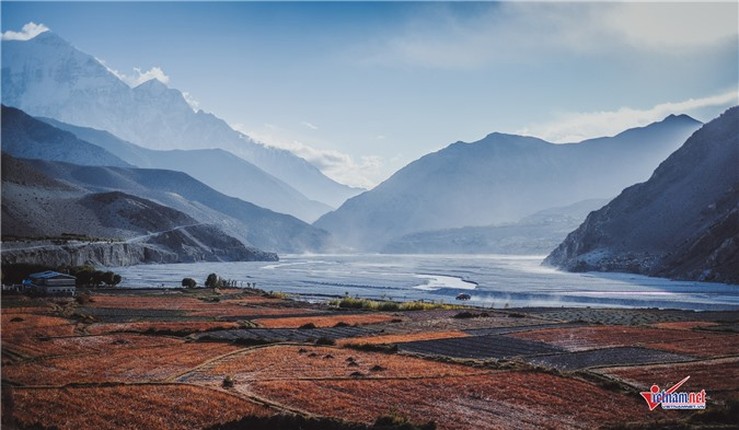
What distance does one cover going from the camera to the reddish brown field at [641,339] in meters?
37.8

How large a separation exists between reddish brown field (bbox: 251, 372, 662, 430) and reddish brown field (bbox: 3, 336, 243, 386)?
5.56 metres

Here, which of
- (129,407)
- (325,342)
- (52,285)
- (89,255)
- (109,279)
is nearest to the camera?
(129,407)

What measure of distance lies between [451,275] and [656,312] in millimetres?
85648

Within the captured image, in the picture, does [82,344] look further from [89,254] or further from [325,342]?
[89,254]

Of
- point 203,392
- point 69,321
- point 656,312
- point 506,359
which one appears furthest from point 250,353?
point 656,312

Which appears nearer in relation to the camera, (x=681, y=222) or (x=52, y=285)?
(x=52, y=285)

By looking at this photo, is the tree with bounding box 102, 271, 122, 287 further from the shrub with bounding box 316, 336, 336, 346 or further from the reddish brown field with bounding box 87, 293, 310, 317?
the shrub with bounding box 316, 336, 336, 346

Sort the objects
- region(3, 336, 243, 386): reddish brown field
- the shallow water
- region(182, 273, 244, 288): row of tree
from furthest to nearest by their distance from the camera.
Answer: region(182, 273, 244, 288): row of tree
the shallow water
region(3, 336, 243, 386): reddish brown field

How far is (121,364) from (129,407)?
861 cm

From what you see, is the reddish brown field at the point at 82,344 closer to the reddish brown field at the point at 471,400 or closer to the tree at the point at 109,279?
the reddish brown field at the point at 471,400

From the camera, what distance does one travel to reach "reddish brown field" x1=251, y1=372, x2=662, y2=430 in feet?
71.5

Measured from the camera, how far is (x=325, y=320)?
56.2 meters

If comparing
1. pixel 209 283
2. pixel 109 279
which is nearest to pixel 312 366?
pixel 109 279

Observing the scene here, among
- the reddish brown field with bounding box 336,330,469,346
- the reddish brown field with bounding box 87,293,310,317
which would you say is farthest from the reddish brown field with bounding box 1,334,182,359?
the reddish brown field with bounding box 87,293,310,317
